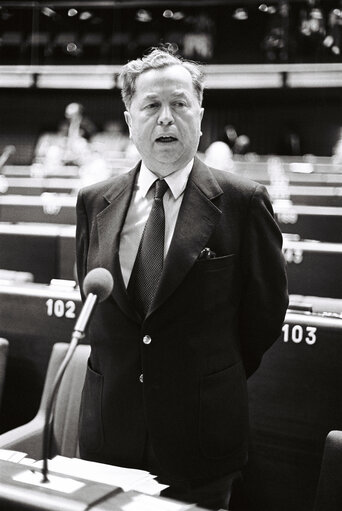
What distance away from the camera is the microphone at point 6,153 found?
759 centimetres

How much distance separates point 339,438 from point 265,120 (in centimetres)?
589

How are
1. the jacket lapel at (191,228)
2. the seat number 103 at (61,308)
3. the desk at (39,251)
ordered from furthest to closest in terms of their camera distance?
the desk at (39,251) → the seat number 103 at (61,308) → the jacket lapel at (191,228)

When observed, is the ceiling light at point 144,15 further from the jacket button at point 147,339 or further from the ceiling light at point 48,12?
the jacket button at point 147,339

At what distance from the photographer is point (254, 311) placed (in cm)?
145

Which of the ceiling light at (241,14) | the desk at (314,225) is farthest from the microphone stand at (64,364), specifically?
the ceiling light at (241,14)

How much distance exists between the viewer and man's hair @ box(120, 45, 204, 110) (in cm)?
138

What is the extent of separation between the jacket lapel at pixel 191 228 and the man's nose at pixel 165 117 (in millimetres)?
137

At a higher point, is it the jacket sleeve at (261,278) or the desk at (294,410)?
the jacket sleeve at (261,278)

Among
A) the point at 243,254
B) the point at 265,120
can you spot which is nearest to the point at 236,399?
the point at 243,254

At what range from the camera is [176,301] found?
133 centimetres

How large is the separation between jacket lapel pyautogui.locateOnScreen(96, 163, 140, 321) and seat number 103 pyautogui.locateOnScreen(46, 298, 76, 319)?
3.22 feet

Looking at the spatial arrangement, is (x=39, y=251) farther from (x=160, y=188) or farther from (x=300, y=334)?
(x=160, y=188)

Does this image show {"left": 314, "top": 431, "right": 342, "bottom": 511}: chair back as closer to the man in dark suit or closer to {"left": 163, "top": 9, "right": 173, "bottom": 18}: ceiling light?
the man in dark suit

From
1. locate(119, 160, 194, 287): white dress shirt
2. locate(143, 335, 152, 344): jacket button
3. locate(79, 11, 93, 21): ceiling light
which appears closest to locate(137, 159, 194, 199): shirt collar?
locate(119, 160, 194, 287): white dress shirt
